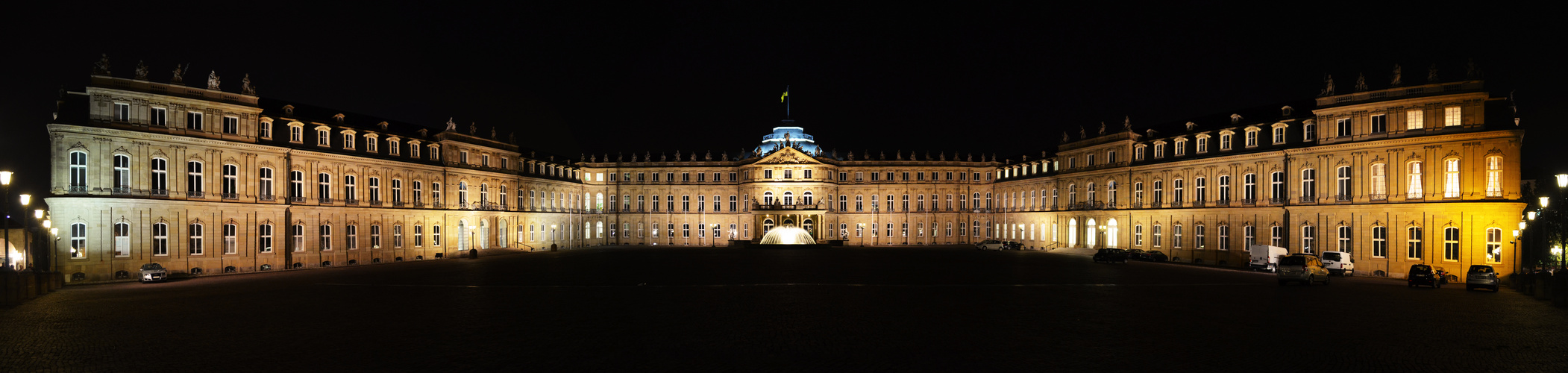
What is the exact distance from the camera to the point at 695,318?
22.8m

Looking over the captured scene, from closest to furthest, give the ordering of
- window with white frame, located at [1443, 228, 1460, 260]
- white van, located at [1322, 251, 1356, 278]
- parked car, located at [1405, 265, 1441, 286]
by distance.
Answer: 1. parked car, located at [1405, 265, 1441, 286]
2. window with white frame, located at [1443, 228, 1460, 260]
3. white van, located at [1322, 251, 1356, 278]

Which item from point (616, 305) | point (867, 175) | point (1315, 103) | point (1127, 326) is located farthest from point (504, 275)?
point (867, 175)

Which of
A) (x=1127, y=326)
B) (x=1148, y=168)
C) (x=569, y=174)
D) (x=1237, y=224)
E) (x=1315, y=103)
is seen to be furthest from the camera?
(x=569, y=174)

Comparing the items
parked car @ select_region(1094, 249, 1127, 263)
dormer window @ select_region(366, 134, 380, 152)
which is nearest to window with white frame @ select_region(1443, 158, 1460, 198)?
parked car @ select_region(1094, 249, 1127, 263)

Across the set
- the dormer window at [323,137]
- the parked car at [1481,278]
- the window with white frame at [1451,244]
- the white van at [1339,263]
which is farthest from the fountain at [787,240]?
the parked car at [1481,278]

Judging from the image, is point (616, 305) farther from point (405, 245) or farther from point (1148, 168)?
point (1148, 168)

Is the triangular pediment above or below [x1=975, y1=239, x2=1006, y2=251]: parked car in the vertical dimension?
above

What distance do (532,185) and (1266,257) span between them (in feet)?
228

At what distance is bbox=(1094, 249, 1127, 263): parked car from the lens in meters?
57.9

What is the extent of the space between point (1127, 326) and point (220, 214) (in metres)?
51.6

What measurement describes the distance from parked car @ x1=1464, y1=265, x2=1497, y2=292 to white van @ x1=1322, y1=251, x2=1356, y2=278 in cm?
1154

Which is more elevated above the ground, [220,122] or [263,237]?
[220,122]

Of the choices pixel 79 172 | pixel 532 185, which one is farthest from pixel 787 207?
pixel 79 172

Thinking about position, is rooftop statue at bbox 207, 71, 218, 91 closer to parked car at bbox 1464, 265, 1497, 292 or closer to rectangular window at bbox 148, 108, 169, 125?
rectangular window at bbox 148, 108, 169, 125
